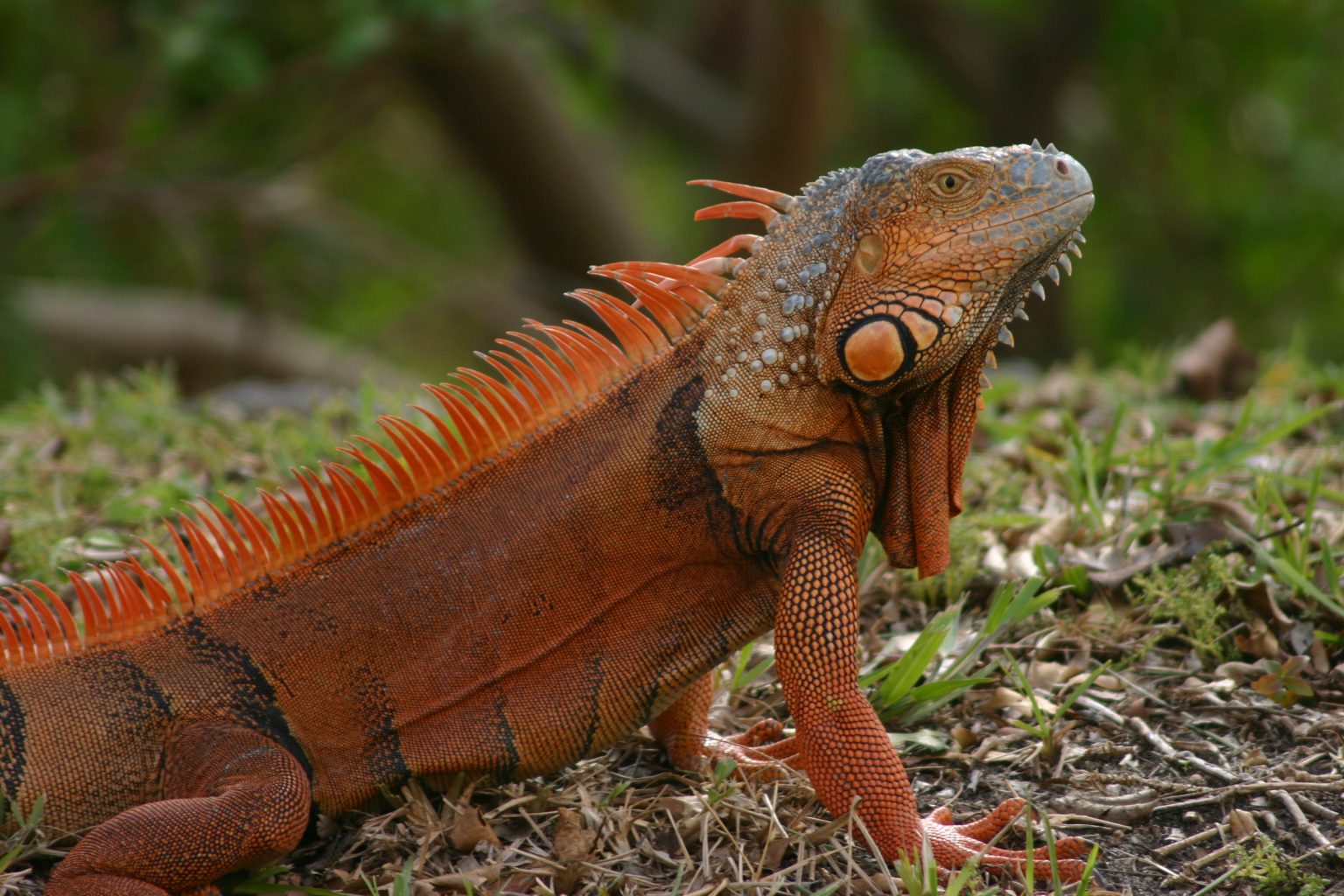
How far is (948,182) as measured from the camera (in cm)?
393

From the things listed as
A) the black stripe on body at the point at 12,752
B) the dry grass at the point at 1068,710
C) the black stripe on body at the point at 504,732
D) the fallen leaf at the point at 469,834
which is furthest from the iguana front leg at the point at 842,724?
the black stripe on body at the point at 12,752

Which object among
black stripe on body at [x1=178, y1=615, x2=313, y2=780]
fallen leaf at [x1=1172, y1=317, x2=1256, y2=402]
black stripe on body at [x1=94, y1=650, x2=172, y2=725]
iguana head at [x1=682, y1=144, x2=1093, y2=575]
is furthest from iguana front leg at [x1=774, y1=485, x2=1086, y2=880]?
fallen leaf at [x1=1172, y1=317, x2=1256, y2=402]

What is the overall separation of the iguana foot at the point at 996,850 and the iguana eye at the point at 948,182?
6.01 ft

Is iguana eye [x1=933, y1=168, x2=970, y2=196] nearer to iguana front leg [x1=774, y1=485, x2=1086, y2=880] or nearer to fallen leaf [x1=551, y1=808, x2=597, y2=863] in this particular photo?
iguana front leg [x1=774, y1=485, x2=1086, y2=880]

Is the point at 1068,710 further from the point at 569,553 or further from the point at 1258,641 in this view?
the point at 569,553

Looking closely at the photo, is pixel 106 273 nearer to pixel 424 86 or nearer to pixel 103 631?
pixel 424 86

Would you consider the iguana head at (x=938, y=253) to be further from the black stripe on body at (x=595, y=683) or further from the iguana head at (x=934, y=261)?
the black stripe on body at (x=595, y=683)

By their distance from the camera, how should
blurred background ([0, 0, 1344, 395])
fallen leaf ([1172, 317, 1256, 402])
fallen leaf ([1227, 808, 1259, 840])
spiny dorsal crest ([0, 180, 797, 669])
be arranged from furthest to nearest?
blurred background ([0, 0, 1344, 395]) < fallen leaf ([1172, 317, 1256, 402]) < spiny dorsal crest ([0, 180, 797, 669]) < fallen leaf ([1227, 808, 1259, 840])

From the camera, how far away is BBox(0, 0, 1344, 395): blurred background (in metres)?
12.2

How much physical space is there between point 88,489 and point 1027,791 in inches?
182

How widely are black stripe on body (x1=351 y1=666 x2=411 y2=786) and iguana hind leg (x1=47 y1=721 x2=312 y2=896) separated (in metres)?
0.22

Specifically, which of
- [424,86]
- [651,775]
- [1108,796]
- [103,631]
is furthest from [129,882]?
[424,86]

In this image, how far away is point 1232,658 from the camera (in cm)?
479

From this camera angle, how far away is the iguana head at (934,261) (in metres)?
3.85
